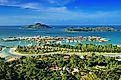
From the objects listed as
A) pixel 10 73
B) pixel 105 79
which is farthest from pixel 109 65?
pixel 10 73

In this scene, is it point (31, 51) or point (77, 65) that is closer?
point (77, 65)

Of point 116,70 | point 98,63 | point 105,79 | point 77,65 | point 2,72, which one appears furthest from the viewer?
point 98,63

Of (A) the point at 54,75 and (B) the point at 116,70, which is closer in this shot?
(A) the point at 54,75

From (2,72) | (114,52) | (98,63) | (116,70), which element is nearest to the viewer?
(2,72)

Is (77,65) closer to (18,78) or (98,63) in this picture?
(98,63)

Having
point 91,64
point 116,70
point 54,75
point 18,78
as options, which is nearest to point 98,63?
point 91,64

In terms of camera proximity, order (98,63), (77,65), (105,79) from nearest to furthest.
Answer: (105,79) → (77,65) → (98,63)

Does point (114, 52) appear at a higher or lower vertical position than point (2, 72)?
lower

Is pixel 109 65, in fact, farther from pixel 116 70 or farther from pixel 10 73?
pixel 10 73

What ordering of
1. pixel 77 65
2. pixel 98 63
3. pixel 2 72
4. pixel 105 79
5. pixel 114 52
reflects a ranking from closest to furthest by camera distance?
pixel 2 72
pixel 105 79
pixel 77 65
pixel 98 63
pixel 114 52
